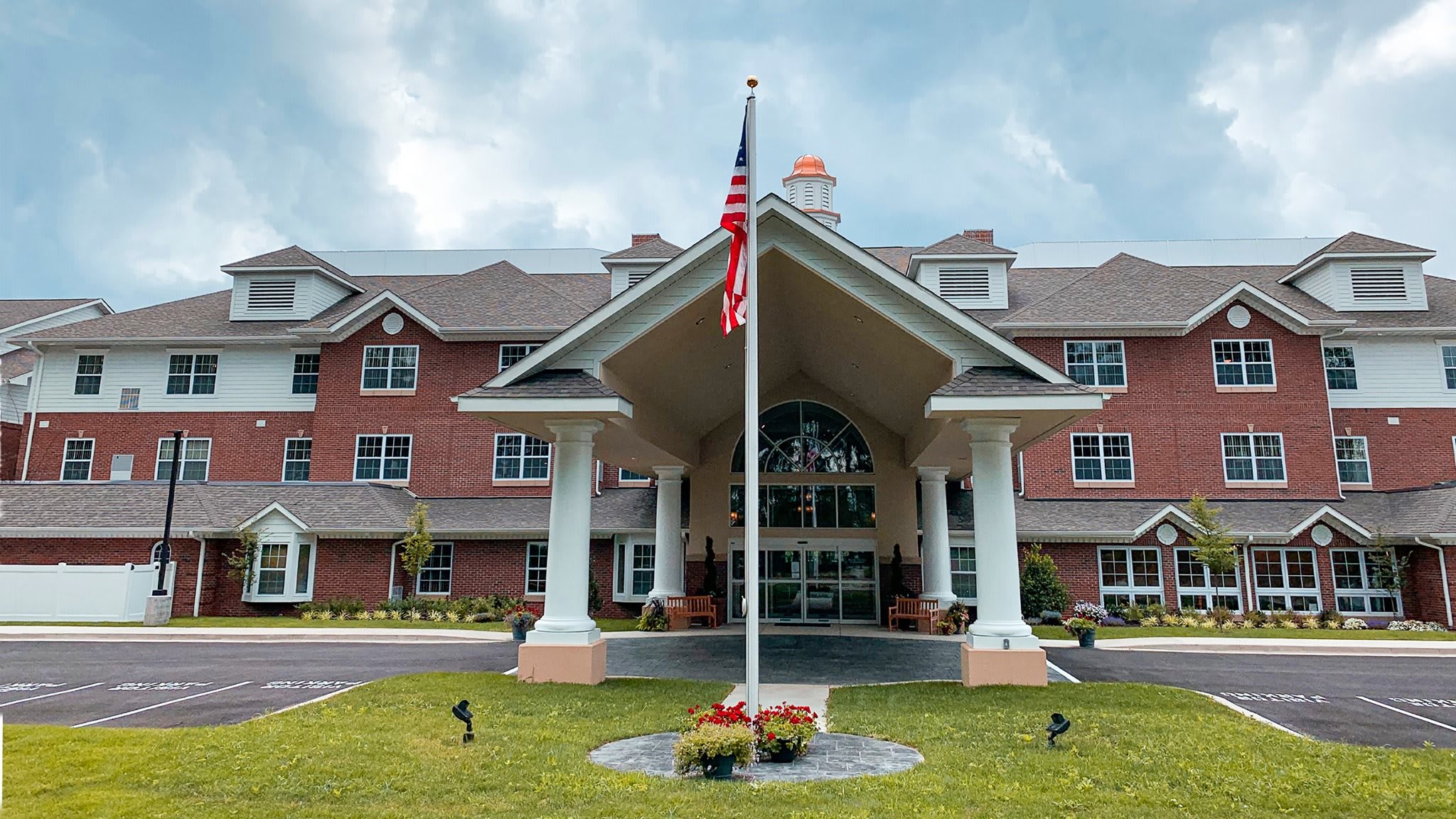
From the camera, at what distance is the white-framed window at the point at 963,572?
2517 centimetres

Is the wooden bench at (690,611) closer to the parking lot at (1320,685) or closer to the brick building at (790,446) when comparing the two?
the brick building at (790,446)

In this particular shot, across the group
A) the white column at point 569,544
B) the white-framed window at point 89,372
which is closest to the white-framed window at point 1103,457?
the white column at point 569,544

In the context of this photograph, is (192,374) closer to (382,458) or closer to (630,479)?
(382,458)

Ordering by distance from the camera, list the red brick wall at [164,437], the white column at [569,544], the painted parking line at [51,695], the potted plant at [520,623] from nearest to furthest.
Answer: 1. the painted parking line at [51,695]
2. the white column at [569,544]
3. the potted plant at [520,623]
4. the red brick wall at [164,437]

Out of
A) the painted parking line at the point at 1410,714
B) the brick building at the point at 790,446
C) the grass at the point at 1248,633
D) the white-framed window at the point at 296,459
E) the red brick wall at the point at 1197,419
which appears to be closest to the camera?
the painted parking line at the point at 1410,714

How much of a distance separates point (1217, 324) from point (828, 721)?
925 inches

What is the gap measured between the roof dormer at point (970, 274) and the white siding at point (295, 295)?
73.0 ft

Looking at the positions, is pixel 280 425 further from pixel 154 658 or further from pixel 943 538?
pixel 943 538

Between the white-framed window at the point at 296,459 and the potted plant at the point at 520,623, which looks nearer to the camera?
the potted plant at the point at 520,623

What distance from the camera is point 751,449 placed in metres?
8.70

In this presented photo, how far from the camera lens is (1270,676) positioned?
14438mm

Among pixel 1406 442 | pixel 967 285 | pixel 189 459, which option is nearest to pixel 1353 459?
pixel 1406 442

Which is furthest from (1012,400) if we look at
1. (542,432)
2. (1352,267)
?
(1352,267)

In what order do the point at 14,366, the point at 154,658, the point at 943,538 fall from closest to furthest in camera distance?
1. the point at 154,658
2. the point at 943,538
3. the point at 14,366
